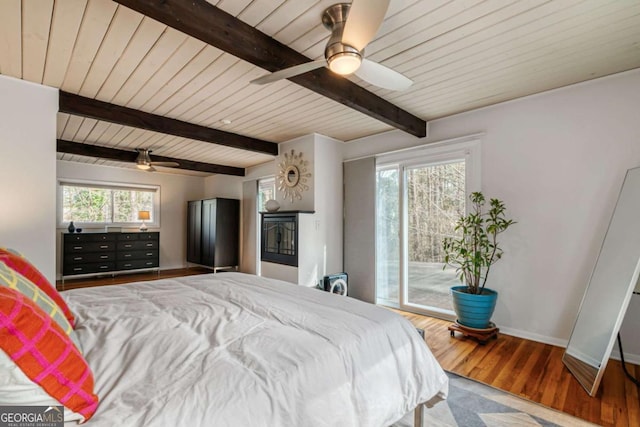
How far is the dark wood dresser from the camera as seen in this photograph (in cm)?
541

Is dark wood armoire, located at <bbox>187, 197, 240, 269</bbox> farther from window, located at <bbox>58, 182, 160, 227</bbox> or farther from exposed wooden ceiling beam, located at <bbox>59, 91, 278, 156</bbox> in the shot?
exposed wooden ceiling beam, located at <bbox>59, 91, 278, 156</bbox>

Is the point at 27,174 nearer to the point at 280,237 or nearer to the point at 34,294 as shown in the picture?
the point at 34,294

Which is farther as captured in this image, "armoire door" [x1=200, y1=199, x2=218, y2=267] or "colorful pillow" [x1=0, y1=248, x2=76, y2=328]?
"armoire door" [x1=200, y1=199, x2=218, y2=267]

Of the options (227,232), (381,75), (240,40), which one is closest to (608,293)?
(381,75)

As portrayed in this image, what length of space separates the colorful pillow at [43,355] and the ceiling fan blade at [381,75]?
6.10ft

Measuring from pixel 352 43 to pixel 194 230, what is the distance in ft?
20.0

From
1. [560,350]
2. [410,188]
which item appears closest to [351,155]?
[410,188]

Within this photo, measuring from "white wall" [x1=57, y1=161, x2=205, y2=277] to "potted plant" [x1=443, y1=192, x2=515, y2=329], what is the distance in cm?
608

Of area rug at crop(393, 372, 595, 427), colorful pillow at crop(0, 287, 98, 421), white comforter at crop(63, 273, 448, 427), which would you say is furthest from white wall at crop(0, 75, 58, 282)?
area rug at crop(393, 372, 595, 427)

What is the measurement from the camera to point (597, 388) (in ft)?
6.61

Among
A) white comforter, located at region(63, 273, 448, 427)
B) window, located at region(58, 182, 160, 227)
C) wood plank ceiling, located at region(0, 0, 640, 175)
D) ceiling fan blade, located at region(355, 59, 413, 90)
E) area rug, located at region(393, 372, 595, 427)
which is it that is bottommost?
area rug, located at region(393, 372, 595, 427)

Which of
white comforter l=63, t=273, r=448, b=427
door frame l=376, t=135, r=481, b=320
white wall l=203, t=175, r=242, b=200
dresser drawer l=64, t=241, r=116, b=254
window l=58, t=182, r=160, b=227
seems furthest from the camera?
white wall l=203, t=175, r=242, b=200

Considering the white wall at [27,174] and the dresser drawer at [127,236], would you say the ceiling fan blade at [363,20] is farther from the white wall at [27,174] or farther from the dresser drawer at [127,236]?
the dresser drawer at [127,236]

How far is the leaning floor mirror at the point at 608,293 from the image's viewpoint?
6.73 ft
